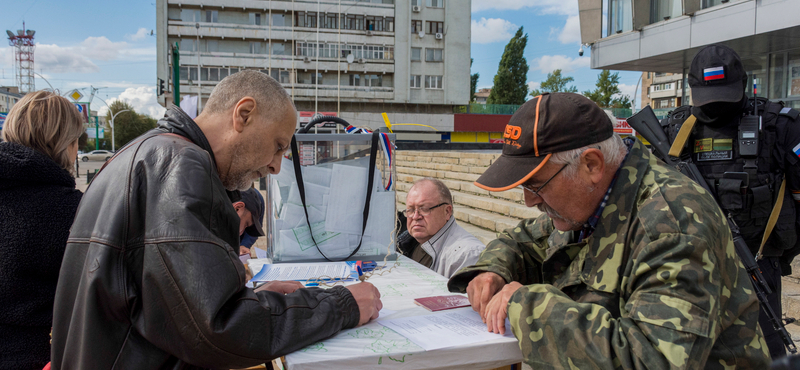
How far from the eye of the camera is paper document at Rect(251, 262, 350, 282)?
2264mm

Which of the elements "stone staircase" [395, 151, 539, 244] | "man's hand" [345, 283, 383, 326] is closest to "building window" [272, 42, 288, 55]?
"stone staircase" [395, 151, 539, 244]

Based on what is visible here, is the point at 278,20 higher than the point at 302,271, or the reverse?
the point at 278,20

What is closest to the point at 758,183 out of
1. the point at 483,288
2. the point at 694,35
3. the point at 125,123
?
the point at 483,288

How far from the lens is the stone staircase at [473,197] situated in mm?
7257

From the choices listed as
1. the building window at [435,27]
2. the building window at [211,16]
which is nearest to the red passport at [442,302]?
the building window at [211,16]

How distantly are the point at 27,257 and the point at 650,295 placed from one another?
2142 millimetres

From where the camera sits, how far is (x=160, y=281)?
1187 millimetres

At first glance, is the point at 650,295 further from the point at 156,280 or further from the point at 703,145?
the point at 703,145

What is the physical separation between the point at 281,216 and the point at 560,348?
1657 mm

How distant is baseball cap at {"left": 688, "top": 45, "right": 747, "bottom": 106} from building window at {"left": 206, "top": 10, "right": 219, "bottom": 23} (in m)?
43.1

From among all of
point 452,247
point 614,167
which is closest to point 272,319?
point 614,167

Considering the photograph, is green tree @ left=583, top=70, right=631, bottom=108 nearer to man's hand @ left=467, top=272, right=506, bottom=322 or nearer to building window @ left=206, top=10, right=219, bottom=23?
building window @ left=206, top=10, right=219, bottom=23

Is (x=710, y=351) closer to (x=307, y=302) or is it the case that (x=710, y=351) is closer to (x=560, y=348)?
(x=560, y=348)

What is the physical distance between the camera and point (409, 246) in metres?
3.76
